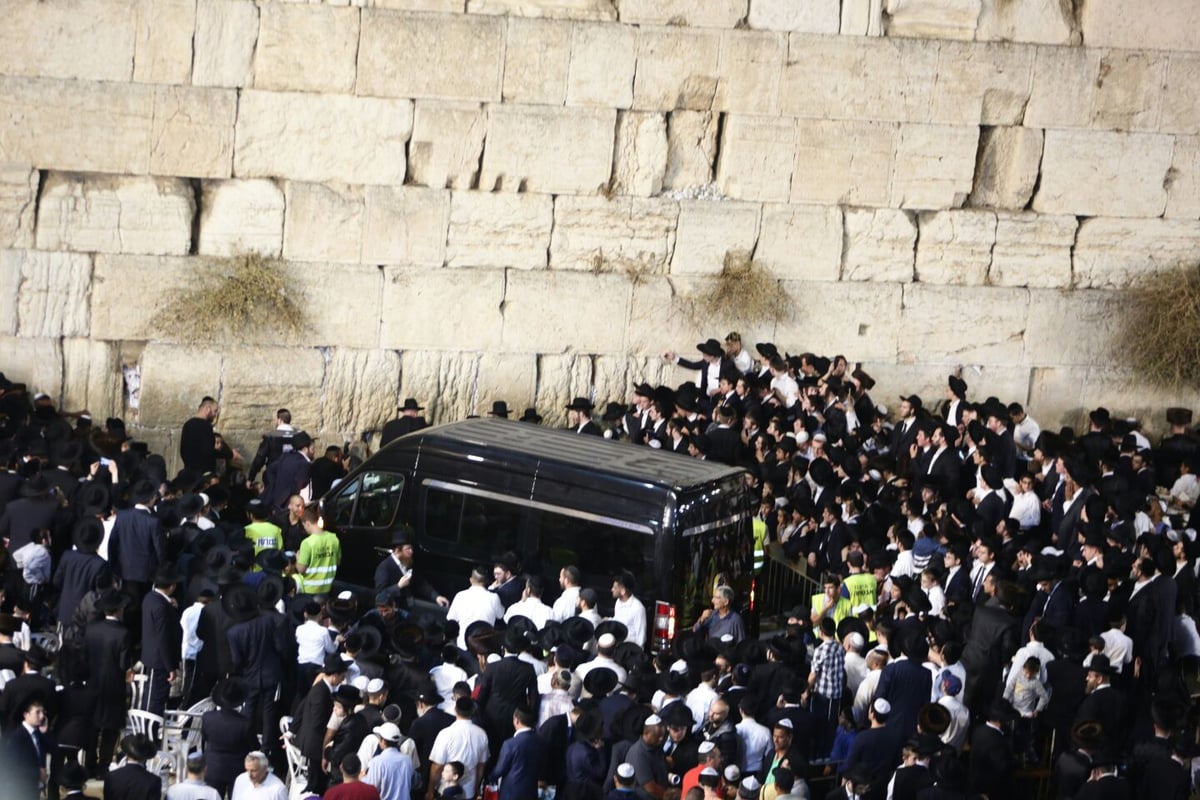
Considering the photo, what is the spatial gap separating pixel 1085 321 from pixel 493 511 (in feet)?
26.6

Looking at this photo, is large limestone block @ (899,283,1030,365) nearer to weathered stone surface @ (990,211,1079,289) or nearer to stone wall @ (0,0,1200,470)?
stone wall @ (0,0,1200,470)

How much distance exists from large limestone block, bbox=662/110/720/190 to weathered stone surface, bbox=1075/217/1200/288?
4021 millimetres

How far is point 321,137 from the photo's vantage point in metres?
16.7

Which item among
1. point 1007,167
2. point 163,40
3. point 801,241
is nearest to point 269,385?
point 163,40

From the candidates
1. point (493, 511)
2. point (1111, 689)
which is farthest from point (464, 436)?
point (1111, 689)

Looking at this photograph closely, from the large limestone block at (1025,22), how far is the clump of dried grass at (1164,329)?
9.05ft

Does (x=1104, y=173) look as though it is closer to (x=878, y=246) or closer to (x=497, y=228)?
(x=878, y=246)

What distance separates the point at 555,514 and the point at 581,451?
717 millimetres

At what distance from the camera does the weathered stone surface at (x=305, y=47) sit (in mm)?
16375

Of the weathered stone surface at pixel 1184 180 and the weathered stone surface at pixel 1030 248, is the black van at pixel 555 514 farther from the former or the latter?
the weathered stone surface at pixel 1184 180

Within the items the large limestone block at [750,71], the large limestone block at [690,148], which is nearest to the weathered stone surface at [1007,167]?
the large limestone block at [750,71]

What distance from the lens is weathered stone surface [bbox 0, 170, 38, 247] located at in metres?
16.2

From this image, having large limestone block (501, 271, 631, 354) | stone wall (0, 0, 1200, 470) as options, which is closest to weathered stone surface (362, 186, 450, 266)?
stone wall (0, 0, 1200, 470)

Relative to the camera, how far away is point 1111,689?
35.6ft
